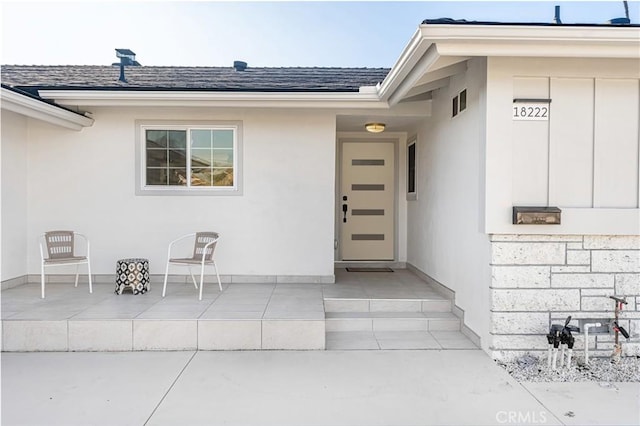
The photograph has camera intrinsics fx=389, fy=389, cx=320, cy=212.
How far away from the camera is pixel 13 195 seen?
5.29m

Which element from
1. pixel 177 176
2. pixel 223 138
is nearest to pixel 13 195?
pixel 177 176

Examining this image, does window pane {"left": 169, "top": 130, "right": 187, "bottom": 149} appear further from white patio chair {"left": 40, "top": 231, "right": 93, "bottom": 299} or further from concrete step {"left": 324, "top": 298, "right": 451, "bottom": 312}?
concrete step {"left": 324, "top": 298, "right": 451, "bottom": 312}

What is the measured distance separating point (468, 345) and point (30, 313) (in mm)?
4447

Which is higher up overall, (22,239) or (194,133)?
(194,133)

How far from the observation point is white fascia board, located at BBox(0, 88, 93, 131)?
4.25 m

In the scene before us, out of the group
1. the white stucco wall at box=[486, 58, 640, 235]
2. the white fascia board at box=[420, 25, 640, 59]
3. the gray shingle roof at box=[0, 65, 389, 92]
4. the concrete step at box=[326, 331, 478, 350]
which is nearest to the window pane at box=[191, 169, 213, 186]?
the gray shingle roof at box=[0, 65, 389, 92]

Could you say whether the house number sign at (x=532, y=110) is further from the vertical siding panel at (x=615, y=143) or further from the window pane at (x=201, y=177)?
the window pane at (x=201, y=177)

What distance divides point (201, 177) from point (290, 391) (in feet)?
12.1

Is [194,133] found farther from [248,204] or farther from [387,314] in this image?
[387,314]

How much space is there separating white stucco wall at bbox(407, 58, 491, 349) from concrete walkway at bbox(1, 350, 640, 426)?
77 centimetres

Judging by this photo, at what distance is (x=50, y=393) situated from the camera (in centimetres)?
292

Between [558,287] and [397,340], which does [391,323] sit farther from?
[558,287]

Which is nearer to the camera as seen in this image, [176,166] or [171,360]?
[171,360]

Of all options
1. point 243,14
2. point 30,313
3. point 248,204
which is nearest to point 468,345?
point 248,204
